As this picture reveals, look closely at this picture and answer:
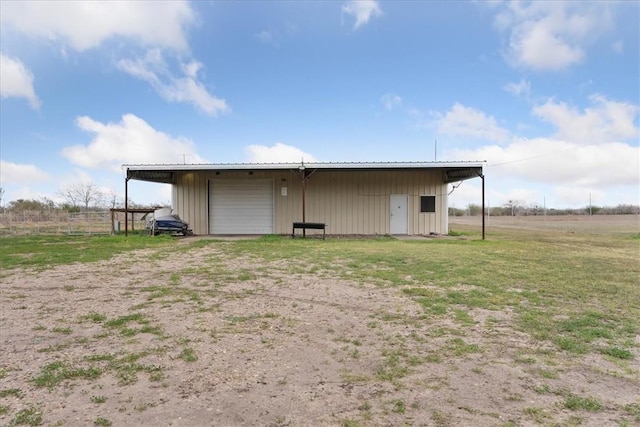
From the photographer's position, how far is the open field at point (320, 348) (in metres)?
2.40

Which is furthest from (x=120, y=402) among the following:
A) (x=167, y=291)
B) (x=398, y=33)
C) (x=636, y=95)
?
(x=636, y=95)

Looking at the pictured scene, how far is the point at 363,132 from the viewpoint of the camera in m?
22.3

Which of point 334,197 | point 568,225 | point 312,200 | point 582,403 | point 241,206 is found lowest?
point 582,403

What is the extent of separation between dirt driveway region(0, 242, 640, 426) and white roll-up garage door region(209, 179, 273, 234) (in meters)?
11.8

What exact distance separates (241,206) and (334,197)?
4.19 m

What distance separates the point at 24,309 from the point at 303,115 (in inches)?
694

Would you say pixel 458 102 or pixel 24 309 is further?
pixel 458 102

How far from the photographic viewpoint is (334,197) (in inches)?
672

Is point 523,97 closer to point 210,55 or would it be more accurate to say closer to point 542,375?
point 210,55

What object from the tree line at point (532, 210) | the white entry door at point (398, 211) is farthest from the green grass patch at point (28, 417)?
the tree line at point (532, 210)

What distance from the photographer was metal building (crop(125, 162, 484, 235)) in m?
17.1

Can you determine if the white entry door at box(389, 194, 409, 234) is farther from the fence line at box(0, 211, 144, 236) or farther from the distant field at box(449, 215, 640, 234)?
the fence line at box(0, 211, 144, 236)

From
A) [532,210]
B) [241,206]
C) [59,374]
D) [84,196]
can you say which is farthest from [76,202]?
[532,210]

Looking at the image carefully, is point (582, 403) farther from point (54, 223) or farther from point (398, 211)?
point (54, 223)
